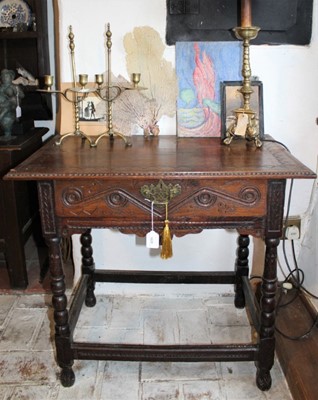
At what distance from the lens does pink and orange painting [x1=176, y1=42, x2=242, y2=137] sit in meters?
1.78

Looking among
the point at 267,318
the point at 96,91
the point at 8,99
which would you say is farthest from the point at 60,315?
the point at 8,99

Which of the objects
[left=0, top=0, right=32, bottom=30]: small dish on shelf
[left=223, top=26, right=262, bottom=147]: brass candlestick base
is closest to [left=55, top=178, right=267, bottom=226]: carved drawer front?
[left=223, top=26, right=262, bottom=147]: brass candlestick base

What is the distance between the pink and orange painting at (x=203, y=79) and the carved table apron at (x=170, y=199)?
207 millimetres

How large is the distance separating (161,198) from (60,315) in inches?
21.8

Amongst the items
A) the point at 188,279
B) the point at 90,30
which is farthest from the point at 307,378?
the point at 90,30

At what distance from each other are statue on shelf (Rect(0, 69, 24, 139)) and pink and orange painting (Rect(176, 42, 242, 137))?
0.79 m

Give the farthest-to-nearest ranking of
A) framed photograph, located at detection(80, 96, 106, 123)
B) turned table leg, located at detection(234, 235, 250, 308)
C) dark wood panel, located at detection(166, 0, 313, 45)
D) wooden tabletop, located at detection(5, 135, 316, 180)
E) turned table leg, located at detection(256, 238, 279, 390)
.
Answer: turned table leg, located at detection(234, 235, 250, 308), framed photograph, located at detection(80, 96, 106, 123), dark wood panel, located at detection(166, 0, 313, 45), turned table leg, located at detection(256, 238, 279, 390), wooden tabletop, located at detection(5, 135, 316, 180)

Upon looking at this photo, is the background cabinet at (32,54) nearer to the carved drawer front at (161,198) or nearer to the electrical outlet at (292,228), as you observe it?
the carved drawer front at (161,198)

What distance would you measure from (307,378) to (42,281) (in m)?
1.36

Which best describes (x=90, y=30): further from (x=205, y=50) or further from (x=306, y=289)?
(x=306, y=289)

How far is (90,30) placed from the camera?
1781 millimetres

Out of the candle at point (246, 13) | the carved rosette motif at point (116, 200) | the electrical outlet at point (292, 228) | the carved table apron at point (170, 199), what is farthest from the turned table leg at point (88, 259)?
the candle at point (246, 13)

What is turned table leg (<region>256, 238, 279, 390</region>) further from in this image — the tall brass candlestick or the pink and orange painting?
the pink and orange painting

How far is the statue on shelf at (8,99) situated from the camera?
2.06m
